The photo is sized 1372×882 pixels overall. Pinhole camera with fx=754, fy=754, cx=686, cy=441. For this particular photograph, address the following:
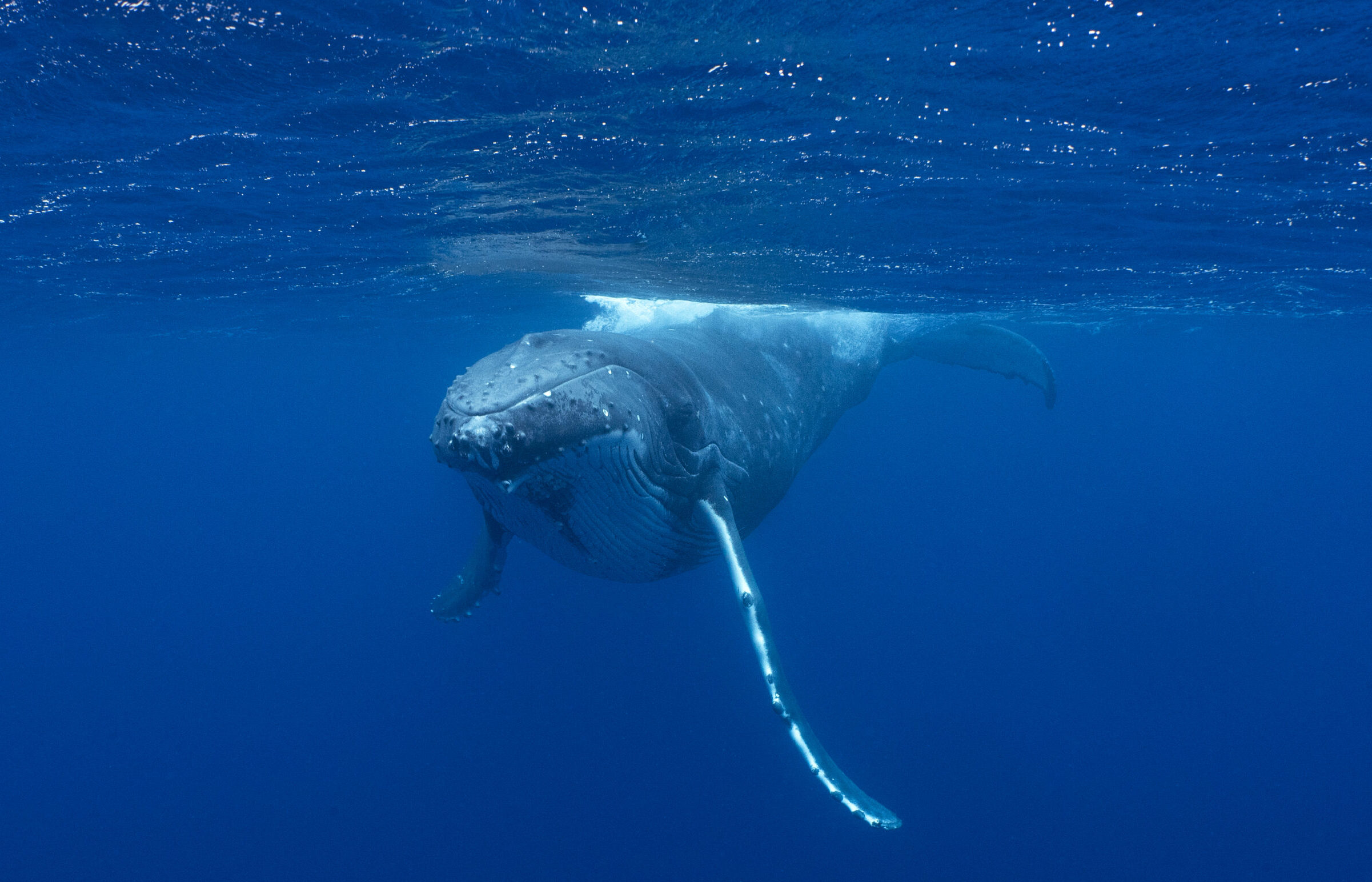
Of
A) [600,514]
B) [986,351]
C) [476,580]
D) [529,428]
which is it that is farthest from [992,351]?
[529,428]

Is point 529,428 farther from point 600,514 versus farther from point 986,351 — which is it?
A: point 986,351

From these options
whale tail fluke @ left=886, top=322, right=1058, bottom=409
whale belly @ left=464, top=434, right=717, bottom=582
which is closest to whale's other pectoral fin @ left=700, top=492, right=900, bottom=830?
whale belly @ left=464, top=434, right=717, bottom=582

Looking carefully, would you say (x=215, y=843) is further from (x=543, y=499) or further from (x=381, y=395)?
(x=381, y=395)

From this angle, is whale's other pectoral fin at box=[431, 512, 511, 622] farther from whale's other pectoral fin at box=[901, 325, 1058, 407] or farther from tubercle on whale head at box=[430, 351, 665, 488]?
whale's other pectoral fin at box=[901, 325, 1058, 407]

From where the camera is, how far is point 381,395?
82625 mm

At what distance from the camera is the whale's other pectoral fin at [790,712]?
5559mm

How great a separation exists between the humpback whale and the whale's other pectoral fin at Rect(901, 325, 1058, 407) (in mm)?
7524

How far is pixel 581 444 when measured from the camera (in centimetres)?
494

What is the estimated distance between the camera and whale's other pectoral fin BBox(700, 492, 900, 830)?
18.2 feet

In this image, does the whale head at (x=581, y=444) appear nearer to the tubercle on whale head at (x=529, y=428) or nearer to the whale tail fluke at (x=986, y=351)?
the tubercle on whale head at (x=529, y=428)

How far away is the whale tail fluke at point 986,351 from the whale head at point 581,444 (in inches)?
452

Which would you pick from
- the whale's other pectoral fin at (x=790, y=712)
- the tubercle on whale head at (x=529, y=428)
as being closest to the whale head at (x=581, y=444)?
the tubercle on whale head at (x=529, y=428)

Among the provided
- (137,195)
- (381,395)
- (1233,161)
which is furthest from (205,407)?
(1233,161)

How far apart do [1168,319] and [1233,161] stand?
23507 mm
